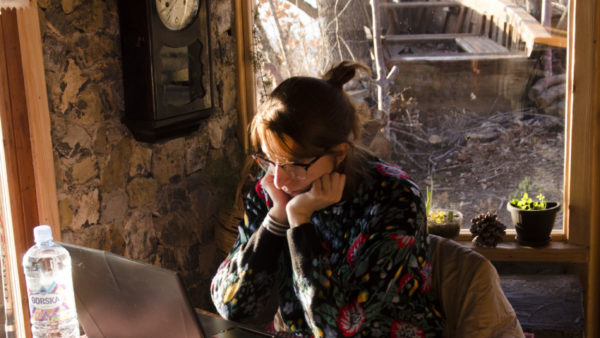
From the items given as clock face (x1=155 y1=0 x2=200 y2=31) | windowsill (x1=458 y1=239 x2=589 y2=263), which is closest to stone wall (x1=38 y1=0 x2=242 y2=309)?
clock face (x1=155 y1=0 x2=200 y2=31)

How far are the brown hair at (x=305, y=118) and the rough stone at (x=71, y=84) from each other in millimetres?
688

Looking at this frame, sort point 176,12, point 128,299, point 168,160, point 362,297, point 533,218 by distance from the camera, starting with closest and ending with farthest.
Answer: point 128,299
point 362,297
point 176,12
point 168,160
point 533,218

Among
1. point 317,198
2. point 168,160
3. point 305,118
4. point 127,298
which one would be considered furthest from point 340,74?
point 168,160

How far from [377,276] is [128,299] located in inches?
22.7

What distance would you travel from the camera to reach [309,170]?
1534mm

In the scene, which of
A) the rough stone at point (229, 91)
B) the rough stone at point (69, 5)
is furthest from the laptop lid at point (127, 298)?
the rough stone at point (229, 91)

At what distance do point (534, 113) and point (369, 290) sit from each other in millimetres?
1624

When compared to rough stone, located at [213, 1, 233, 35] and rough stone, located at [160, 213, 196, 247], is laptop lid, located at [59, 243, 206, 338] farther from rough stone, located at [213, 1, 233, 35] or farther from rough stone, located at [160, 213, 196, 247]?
rough stone, located at [213, 1, 233, 35]

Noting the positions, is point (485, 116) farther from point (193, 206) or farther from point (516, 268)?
point (193, 206)

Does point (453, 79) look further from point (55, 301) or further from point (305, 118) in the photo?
point (55, 301)

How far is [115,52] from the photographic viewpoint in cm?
208

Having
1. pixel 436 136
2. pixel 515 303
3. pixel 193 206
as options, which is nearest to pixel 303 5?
pixel 436 136

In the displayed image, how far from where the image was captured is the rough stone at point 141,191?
7.35ft

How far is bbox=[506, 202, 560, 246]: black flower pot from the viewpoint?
8.62 ft
